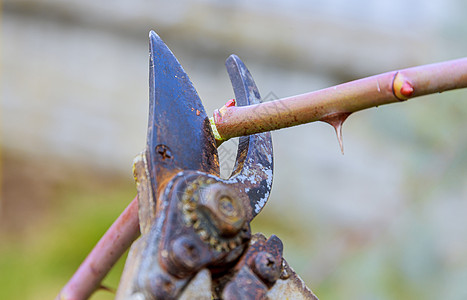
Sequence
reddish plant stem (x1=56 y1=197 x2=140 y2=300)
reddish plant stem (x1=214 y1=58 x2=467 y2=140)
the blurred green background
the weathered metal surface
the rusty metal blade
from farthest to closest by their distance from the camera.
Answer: the blurred green background, reddish plant stem (x1=56 y1=197 x2=140 y2=300), the rusty metal blade, the weathered metal surface, reddish plant stem (x1=214 y1=58 x2=467 y2=140)

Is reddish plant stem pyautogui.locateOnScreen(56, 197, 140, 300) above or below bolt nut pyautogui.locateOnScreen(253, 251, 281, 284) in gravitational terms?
below

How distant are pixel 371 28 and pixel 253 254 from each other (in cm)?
321

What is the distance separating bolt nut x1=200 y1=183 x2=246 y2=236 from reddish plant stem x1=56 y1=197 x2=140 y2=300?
0.24 metres

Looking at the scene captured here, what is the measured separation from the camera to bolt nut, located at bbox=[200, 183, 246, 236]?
2.36 feet

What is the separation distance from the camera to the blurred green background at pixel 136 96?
10.9ft

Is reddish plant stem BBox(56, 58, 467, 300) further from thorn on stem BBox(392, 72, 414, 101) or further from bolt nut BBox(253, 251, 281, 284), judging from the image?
bolt nut BBox(253, 251, 281, 284)

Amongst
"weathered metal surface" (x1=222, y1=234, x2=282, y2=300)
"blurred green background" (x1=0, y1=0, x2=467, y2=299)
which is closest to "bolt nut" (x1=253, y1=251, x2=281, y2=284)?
"weathered metal surface" (x1=222, y1=234, x2=282, y2=300)

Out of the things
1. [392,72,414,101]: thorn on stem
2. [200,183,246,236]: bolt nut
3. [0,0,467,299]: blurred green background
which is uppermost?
[392,72,414,101]: thorn on stem

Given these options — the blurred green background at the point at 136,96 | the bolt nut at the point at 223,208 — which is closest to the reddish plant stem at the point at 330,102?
the bolt nut at the point at 223,208

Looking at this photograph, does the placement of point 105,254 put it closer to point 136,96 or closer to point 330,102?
point 330,102

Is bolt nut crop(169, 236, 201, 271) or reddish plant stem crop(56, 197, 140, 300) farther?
reddish plant stem crop(56, 197, 140, 300)

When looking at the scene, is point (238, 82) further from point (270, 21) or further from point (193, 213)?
point (270, 21)

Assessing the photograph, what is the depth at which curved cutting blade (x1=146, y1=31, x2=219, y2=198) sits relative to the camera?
780 mm

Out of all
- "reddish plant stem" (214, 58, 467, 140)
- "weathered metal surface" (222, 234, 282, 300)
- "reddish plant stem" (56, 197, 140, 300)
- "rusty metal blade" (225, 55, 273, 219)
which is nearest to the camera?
"reddish plant stem" (214, 58, 467, 140)
